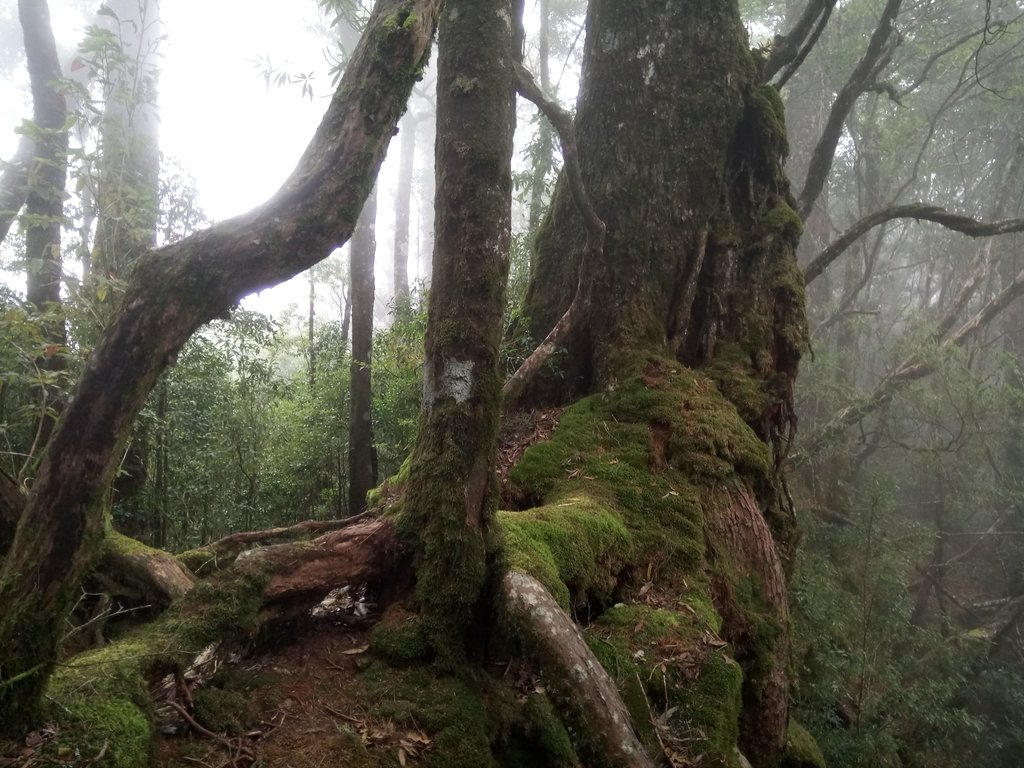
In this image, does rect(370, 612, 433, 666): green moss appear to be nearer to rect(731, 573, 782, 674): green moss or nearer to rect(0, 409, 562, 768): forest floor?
rect(0, 409, 562, 768): forest floor

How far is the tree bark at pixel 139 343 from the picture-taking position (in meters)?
2.06

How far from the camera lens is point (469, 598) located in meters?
3.13

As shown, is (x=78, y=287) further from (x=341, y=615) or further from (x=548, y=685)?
(x=548, y=685)

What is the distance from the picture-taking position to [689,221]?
5.95 meters

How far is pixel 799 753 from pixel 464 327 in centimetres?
393

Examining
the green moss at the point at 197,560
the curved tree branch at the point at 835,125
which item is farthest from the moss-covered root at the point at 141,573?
the curved tree branch at the point at 835,125

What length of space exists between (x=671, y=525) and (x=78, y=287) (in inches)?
207

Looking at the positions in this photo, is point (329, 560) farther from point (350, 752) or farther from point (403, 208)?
point (403, 208)

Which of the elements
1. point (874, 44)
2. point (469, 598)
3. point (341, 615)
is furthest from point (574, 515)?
point (874, 44)

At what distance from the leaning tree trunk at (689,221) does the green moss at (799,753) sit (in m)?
1.36

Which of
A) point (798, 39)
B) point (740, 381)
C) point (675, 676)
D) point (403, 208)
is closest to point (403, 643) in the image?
point (675, 676)

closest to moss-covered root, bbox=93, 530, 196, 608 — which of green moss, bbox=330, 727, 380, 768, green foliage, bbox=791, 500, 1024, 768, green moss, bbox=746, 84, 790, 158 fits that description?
green moss, bbox=330, 727, 380, 768

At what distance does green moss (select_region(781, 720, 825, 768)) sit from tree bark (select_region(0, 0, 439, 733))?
435cm

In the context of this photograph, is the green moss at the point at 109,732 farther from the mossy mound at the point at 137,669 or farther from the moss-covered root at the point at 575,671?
the moss-covered root at the point at 575,671
